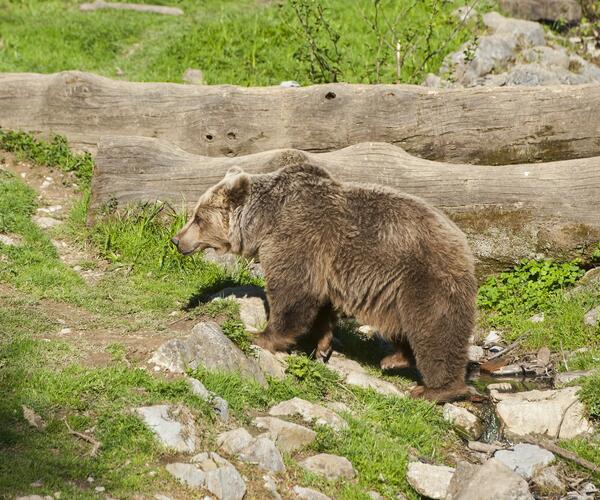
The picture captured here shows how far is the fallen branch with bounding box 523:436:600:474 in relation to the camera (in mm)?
6399

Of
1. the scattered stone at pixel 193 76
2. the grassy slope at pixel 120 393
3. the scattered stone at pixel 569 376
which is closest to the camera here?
the grassy slope at pixel 120 393

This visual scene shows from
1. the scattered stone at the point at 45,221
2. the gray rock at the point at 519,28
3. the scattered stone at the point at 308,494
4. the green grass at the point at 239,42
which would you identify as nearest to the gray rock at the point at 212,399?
the scattered stone at the point at 308,494

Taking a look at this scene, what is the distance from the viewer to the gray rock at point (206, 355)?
6.55 meters

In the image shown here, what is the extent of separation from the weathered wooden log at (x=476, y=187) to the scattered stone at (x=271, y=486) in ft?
12.8

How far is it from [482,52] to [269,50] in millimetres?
3241

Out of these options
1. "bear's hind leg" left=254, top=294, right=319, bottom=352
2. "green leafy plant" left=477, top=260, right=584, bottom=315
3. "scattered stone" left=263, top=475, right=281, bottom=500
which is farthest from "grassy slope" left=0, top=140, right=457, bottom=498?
"green leafy plant" left=477, top=260, right=584, bottom=315

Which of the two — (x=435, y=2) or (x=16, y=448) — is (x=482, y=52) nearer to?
(x=435, y=2)

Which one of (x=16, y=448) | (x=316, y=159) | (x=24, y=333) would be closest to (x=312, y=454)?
(x=16, y=448)

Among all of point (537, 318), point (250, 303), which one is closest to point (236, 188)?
point (250, 303)

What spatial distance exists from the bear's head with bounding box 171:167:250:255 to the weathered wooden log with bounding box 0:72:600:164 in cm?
233

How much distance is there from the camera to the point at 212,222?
786 centimetres

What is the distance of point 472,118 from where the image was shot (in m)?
9.72

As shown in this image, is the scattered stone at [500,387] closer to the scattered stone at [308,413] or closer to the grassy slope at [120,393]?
the grassy slope at [120,393]

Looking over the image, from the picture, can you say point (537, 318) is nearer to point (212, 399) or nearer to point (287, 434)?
point (287, 434)
